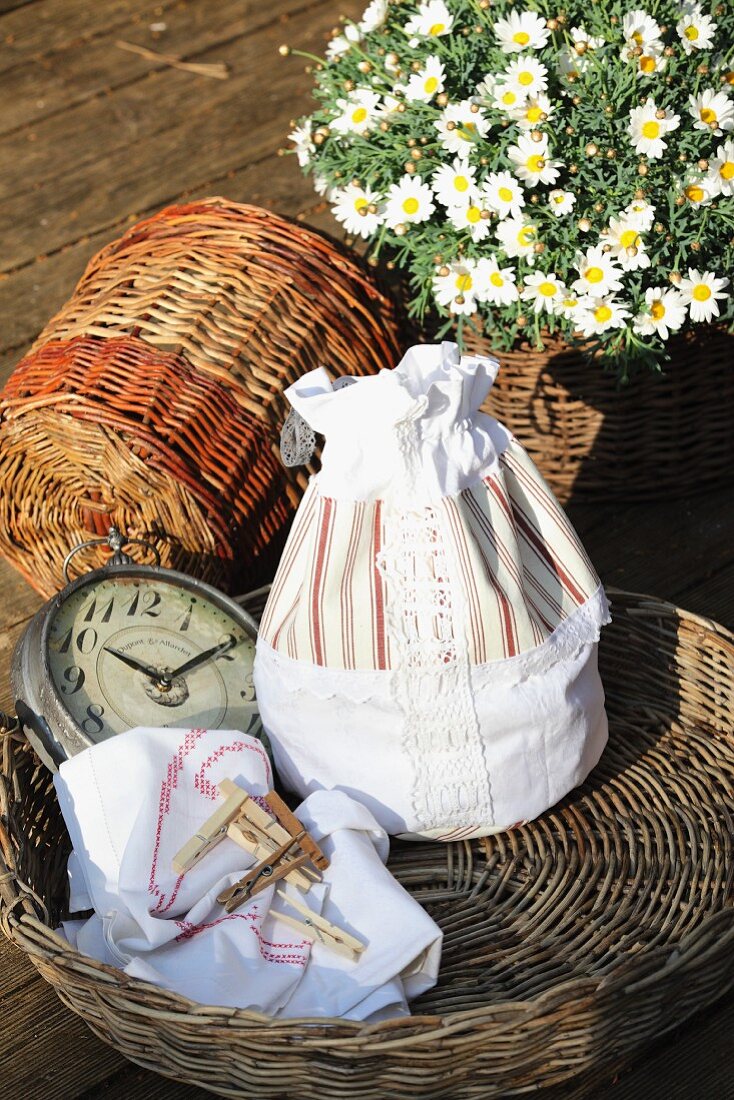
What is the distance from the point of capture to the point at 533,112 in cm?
146

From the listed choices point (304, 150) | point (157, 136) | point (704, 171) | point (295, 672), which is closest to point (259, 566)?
point (295, 672)

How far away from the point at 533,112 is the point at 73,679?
78cm

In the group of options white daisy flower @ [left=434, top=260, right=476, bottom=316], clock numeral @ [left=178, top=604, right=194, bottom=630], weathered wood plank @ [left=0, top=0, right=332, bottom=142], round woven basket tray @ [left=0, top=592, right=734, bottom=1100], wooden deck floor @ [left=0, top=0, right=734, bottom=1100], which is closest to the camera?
round woven basket tray @ [left=0, top=592, right=734, bottom=1100]

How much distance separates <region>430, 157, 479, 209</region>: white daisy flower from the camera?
4.93 ft

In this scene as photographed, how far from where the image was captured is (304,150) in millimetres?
1729

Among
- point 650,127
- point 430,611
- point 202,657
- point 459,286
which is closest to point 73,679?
point 202,657

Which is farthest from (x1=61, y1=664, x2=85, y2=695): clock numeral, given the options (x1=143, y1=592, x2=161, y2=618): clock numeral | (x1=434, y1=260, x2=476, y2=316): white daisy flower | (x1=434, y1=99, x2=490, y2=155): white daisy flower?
(x1=434, y1=99, x2=490, y2=155): white daisy flower

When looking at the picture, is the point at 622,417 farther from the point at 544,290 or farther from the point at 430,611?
the point at 430,611

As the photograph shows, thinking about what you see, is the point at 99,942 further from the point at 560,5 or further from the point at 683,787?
the point at 560,5

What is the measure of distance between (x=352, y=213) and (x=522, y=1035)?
98 cm

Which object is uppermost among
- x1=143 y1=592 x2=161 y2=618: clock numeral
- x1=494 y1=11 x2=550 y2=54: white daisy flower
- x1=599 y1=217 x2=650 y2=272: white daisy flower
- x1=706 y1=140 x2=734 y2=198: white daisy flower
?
x1=494 y1=11 x2=550 y2=54: white daisy flower

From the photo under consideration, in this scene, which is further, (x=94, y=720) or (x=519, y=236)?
(x=519, y=236)

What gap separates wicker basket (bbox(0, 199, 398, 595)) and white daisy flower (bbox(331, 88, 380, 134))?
0.14m

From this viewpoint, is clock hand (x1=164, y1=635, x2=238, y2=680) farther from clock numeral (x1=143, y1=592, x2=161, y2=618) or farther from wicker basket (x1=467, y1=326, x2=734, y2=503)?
wicker basket (x1=467, y1=326, x2=734, y2=503)
